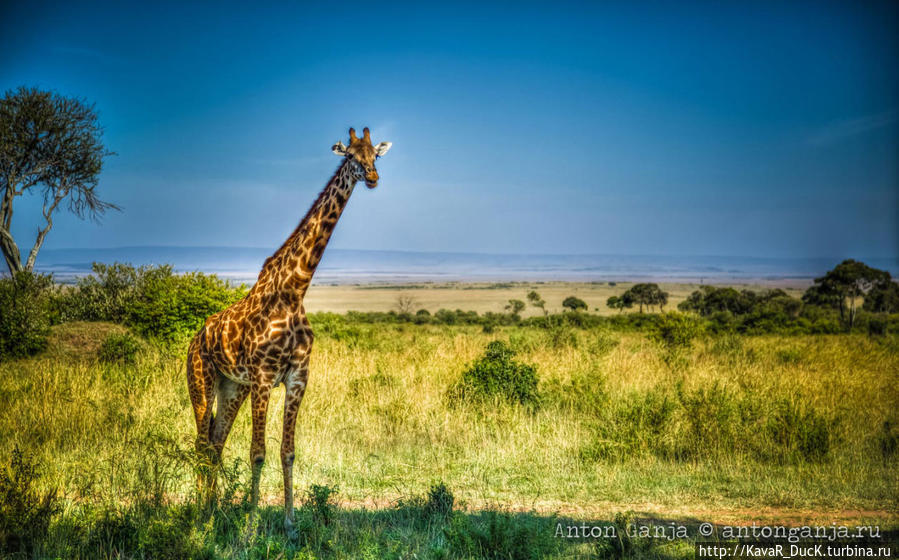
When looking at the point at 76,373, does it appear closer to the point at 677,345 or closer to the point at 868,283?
the point at 677,345

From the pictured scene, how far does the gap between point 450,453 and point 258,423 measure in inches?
151

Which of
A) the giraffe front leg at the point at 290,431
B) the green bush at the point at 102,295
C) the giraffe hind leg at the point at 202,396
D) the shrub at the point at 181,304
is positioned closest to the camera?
the giraffe front leg at the point at 290,431

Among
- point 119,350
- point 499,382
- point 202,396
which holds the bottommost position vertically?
point 499,382

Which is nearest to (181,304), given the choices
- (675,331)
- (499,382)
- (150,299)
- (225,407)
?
(150,299)

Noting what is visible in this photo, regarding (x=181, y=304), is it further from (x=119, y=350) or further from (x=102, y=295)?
(x=102, y=295)

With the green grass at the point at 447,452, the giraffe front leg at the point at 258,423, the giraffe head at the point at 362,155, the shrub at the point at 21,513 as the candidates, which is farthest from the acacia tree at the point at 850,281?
the shrub at the point at 21,513

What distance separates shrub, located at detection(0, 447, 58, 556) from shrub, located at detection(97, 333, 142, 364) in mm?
6992

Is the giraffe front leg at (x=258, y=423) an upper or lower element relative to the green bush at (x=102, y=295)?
lower

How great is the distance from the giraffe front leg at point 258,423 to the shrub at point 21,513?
1.80 metres

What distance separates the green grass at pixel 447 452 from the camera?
5.33m

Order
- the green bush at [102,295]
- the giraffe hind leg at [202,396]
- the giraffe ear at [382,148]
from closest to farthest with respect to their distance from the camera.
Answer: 1. the giraffe ear at [382,148]
2. the giraffe hind leg at [202,396]
3. the green bush at [102,295]

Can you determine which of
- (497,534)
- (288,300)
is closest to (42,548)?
(288,300)

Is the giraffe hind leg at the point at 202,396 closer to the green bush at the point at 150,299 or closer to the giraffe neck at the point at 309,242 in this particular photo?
the giraffe neck at the point at 309,242

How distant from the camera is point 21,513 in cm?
524
